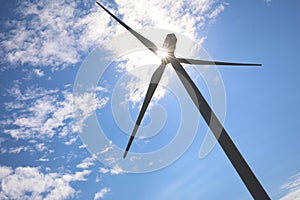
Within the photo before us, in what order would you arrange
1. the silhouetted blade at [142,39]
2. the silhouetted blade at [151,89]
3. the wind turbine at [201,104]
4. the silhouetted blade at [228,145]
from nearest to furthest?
the silhouetted blade at [228,145], the wind turbine at [201,104], the silhouetted blade at [151,89], the silhouetted blade at [142,39]

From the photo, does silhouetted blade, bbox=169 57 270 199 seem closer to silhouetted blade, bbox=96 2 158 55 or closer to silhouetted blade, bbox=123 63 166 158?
silhouetted blade, bbox=123 63 166 158

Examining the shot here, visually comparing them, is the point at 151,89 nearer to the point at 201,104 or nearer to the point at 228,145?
the point at 201,104

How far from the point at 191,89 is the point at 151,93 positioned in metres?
4.68

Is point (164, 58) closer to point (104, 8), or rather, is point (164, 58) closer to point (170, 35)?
point (170, 35)

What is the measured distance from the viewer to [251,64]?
33500mm

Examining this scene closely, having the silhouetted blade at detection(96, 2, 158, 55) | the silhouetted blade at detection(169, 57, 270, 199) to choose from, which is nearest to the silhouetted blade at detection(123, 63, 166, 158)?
the silhouetted blade at detection(96, 2, 158, 55)

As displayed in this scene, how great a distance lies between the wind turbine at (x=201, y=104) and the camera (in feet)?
78.8

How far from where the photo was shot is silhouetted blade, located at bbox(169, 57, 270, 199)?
23750 mm

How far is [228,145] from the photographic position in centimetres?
2514

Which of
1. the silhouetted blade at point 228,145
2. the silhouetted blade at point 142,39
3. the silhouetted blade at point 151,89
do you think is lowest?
the silhouetted blade at point 228,145

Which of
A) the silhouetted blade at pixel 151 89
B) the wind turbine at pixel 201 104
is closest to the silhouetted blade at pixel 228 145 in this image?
the wind turbine at pixel 201 104

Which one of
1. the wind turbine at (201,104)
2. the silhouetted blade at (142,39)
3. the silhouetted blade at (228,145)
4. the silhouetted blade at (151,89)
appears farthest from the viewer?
the silhouetted blade at (142,39)

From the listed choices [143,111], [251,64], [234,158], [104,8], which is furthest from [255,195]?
Result: [104,8]

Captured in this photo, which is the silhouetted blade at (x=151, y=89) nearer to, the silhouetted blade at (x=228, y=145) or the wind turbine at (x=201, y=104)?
the wind turbine at (x=201, y=104)
